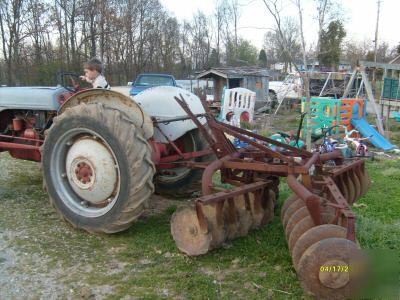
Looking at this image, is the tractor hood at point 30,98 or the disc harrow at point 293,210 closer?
the disc harrow at point 293,210

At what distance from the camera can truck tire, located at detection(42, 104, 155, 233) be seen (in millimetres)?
3436

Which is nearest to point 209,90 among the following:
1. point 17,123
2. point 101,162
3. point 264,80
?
point 264,80

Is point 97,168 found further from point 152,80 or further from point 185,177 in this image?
point 152,80

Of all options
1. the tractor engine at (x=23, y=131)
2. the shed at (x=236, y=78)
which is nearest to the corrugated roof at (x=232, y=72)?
the shed at (x=236, y=78)

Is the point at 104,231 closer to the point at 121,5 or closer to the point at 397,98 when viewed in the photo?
the point at 397,98

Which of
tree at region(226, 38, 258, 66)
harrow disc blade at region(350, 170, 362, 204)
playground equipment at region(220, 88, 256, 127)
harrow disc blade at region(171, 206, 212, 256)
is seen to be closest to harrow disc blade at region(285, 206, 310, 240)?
harrow disc blade at region(171, 206, 212, 256)

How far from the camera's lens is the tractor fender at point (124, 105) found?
12.1 feet

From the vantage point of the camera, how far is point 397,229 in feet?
12.7

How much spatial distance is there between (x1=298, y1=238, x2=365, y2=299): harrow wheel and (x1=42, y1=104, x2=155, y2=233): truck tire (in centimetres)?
151

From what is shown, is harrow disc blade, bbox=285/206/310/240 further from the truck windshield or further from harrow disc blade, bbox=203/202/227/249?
the truck windshield

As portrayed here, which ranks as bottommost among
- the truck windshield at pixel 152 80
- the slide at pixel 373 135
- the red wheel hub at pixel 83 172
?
the slide at pixel 373 135

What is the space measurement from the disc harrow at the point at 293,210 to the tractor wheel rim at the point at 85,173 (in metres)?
0.73

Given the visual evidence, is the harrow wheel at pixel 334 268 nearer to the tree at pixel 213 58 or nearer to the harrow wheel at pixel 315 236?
the harrow wheel at pixel 315 236

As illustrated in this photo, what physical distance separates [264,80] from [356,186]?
1770 cm
